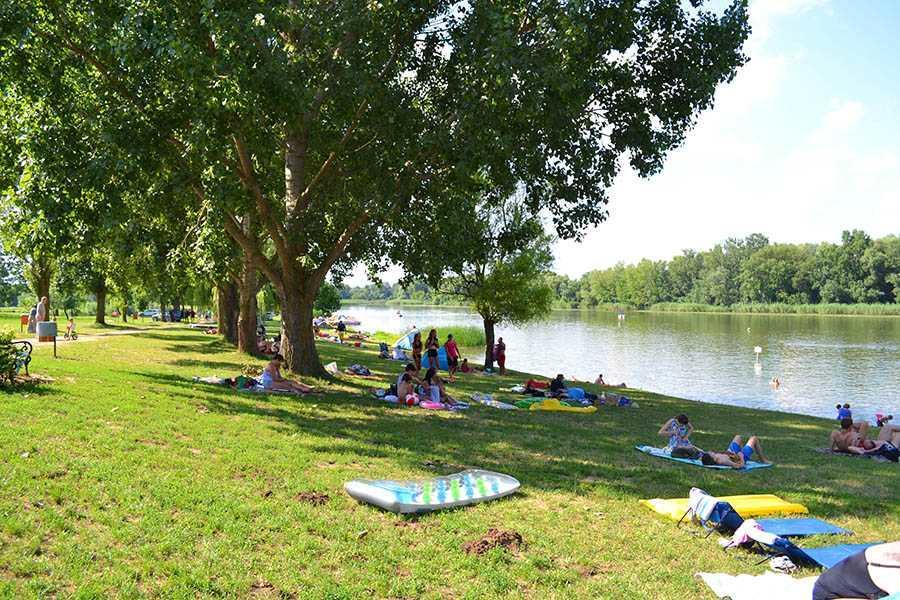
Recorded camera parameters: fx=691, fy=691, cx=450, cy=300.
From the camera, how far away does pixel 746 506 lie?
8.80m

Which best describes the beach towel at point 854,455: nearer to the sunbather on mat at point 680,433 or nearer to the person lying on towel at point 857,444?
the person lying on towel at point 857,444

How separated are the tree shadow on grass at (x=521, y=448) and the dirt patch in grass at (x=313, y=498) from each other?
2.13 meters

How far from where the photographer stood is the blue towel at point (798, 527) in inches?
309

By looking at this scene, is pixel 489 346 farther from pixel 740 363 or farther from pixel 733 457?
pixel 740 363

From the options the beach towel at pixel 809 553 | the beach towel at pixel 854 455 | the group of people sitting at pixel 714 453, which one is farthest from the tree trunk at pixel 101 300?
the beach towel at pixel 809 553

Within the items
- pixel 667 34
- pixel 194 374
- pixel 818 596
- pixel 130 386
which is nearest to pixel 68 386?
pixel 130 386

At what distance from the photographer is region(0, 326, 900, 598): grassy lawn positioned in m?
6.11

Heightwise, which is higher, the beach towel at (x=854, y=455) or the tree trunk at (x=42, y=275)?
the tree trunk at (x=42, y=275)

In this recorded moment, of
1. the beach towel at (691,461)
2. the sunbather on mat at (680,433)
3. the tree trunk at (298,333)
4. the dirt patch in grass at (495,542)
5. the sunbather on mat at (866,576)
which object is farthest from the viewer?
the tree trunk at (298,333)

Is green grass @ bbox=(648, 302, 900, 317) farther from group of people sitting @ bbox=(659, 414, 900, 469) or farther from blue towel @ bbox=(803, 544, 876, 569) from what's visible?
blue towel @ bbox=(803, 544, 876, 569)

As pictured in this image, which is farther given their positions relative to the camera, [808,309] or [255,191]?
[808,309]

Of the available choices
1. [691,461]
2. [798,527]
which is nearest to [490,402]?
[691,461]

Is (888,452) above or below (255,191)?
below

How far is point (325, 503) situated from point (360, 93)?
9826 mm
